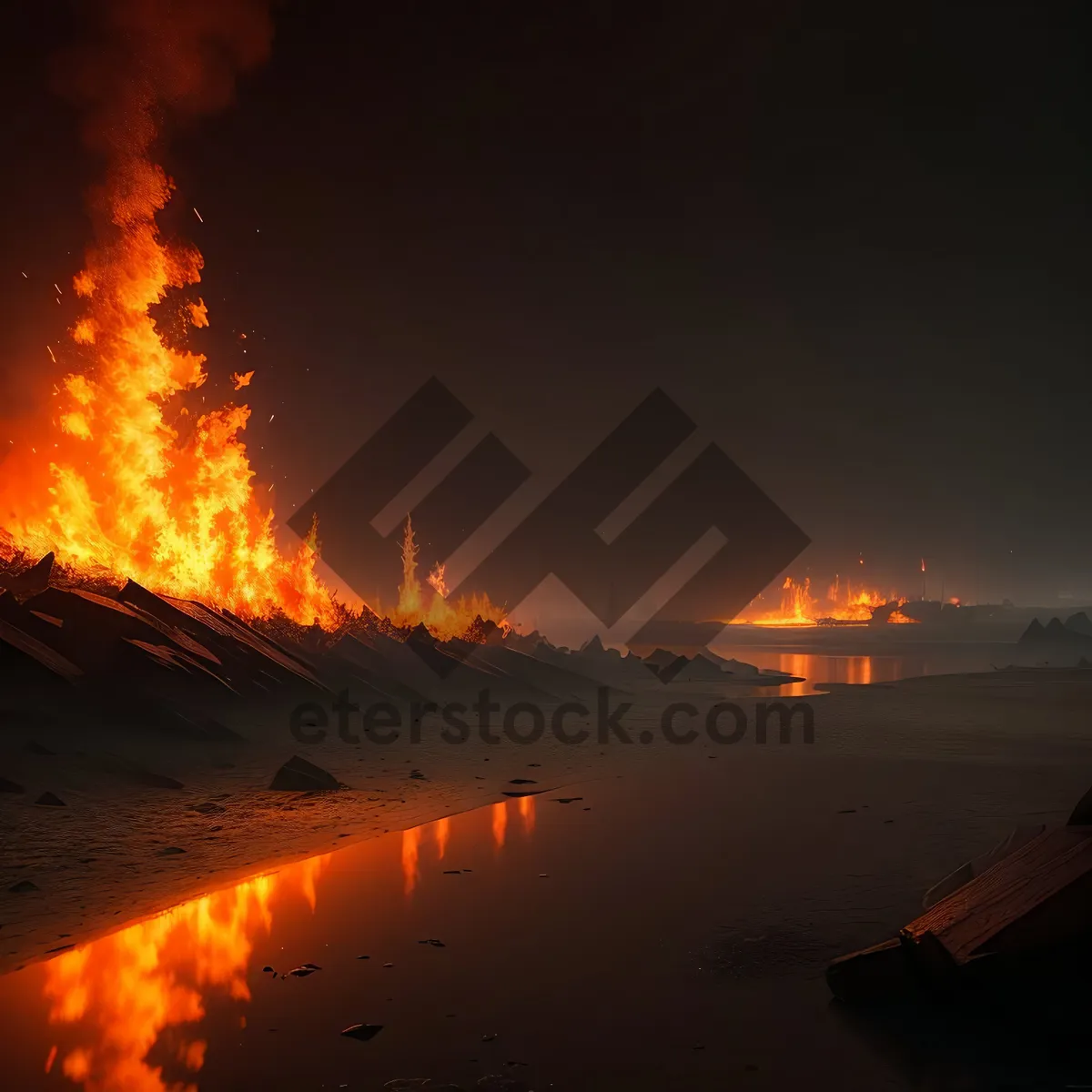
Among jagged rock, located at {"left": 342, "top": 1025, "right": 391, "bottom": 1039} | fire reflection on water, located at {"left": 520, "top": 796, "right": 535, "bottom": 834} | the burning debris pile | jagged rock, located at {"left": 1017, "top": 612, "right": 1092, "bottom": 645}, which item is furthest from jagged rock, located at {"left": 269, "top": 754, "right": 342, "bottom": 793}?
jagged rock, located at {"left": 1017, "top": 612, "right": 1092, "bottom": 645}

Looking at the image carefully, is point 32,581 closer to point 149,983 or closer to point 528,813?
point 528,813

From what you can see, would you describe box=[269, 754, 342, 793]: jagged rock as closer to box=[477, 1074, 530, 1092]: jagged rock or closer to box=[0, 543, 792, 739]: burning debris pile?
box=[0, 543, 792, 739]: burning debris pile

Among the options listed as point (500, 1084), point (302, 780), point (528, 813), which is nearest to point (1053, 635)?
point (528, 813)

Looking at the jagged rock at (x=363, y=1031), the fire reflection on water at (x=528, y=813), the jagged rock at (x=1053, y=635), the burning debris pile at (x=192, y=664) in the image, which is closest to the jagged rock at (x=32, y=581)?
the burning debris pile at (x=192, y=664)

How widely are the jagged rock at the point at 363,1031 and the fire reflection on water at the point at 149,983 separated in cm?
82

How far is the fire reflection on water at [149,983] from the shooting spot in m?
4.45

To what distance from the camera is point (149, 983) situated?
5469 millimetres

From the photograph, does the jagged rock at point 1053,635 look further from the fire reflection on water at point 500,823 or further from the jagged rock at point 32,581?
the jagged rock at point 32,581

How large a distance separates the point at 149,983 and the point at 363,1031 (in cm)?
170

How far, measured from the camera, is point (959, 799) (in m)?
11.3

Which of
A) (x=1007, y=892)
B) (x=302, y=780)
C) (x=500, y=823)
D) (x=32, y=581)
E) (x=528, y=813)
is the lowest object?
(x=1007, y=892)

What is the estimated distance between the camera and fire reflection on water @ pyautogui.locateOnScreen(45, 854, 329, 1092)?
4453 millimetres

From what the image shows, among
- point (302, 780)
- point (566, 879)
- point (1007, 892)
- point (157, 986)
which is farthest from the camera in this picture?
point (302, 780)

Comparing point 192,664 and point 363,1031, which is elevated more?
point 192,664
